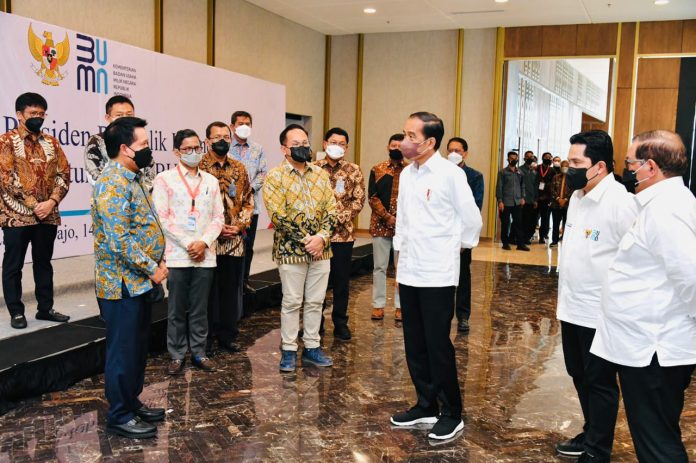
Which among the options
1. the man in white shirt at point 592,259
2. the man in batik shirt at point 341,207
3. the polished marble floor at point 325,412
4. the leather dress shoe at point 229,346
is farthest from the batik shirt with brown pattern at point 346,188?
the man in white shirt at point 592,259

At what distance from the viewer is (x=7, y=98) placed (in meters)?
5.39

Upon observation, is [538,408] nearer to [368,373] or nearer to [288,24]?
[368,373]

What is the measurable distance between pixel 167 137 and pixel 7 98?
6.43 ft

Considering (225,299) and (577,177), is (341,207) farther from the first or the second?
(577,177)

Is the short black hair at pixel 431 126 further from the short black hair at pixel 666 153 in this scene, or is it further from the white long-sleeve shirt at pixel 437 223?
the short black hair at pixel 666 153

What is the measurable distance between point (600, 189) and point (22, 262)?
3.69 m

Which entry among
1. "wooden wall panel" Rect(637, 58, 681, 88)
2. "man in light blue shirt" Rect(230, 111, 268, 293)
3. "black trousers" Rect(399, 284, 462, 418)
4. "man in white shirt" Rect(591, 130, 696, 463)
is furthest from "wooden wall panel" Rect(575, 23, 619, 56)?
"man in white shirt" Rect(591, 130, 696, 463)

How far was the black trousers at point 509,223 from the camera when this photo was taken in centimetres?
1016

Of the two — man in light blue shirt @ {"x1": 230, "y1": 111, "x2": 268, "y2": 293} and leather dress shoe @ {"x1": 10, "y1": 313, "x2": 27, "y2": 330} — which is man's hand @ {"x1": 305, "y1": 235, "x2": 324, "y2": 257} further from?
leather dress shoe @ {"x1": 10, "y1": 313, "x2": 27, "y2": 330}

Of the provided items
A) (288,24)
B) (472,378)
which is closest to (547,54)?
(288,24)

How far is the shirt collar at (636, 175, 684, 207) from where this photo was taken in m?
2.11

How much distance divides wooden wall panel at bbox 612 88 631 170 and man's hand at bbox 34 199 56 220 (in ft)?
28.2

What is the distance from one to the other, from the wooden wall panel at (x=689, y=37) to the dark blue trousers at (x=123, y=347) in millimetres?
9610

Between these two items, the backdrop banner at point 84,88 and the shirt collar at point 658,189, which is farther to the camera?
the backdrop banner at point 84,88
